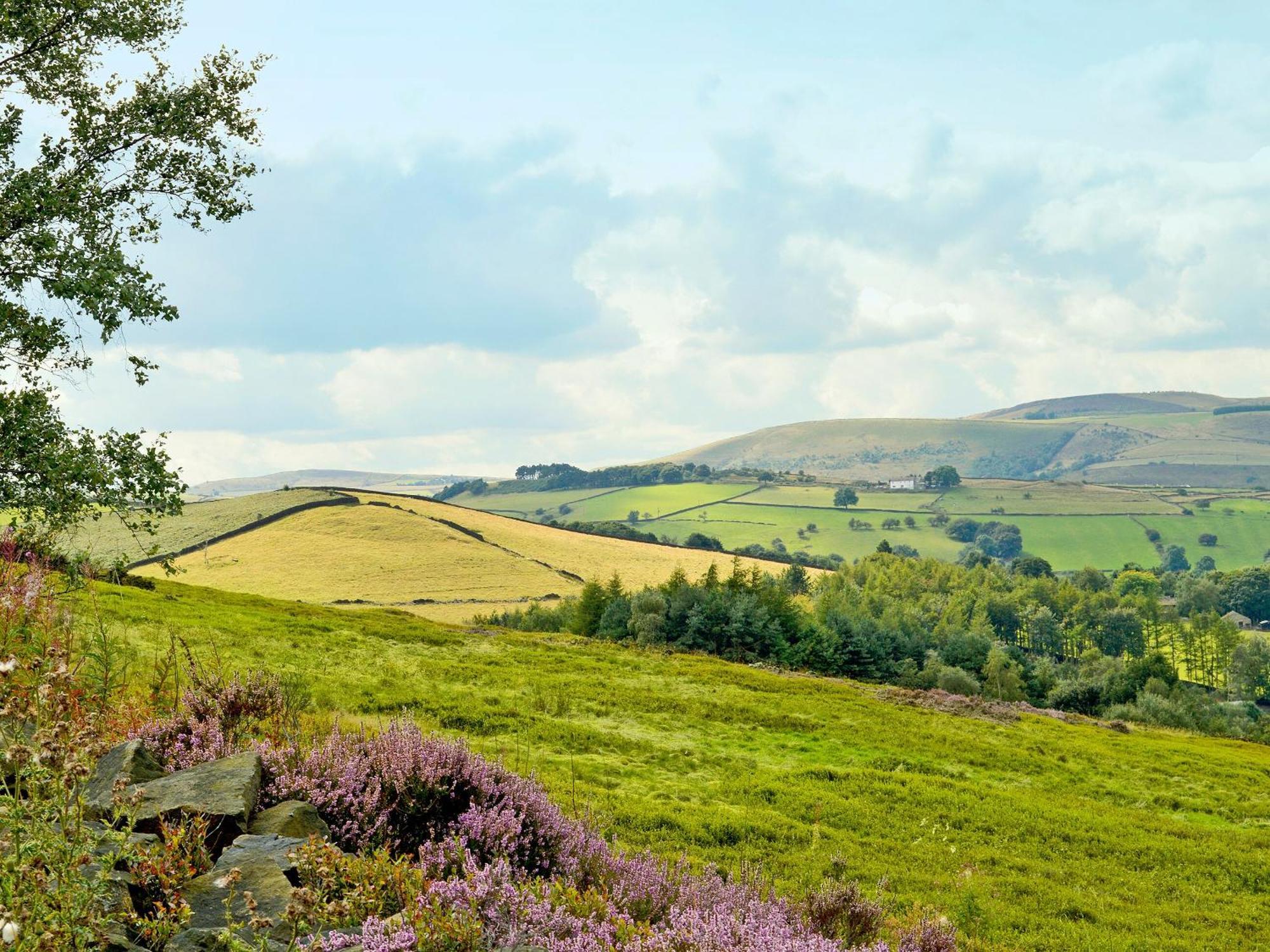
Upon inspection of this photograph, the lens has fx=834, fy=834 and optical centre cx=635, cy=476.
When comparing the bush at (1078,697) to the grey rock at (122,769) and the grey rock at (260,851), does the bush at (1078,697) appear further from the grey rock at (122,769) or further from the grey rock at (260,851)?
the grey rock at (260,851)

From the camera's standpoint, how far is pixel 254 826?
737cm

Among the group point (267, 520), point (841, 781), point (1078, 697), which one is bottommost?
point (1078, 697)

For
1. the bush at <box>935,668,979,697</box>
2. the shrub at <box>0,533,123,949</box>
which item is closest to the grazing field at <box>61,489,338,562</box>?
the bush at <box>935,668,979,697</box>

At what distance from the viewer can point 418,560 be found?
125 meters

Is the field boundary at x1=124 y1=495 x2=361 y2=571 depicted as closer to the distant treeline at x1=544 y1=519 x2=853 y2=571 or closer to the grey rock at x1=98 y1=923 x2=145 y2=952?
the distant treeline at x1=544 y1=519 x2=853 y2=571

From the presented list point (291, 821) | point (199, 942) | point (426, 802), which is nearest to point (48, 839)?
point (199, 942)

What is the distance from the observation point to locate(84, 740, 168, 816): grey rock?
747 cm

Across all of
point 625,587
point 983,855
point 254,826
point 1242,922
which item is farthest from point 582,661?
point 625,587

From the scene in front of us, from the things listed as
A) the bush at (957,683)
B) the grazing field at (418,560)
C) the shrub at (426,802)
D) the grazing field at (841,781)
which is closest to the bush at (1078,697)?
the bush at (957,683)

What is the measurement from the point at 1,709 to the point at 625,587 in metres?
112

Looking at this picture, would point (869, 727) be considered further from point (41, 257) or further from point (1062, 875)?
point (41, 257)

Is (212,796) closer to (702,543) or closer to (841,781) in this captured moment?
(841,781)

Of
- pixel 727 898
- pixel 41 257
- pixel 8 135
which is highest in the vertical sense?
pixel 8 135

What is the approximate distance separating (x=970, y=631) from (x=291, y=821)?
384 feet
